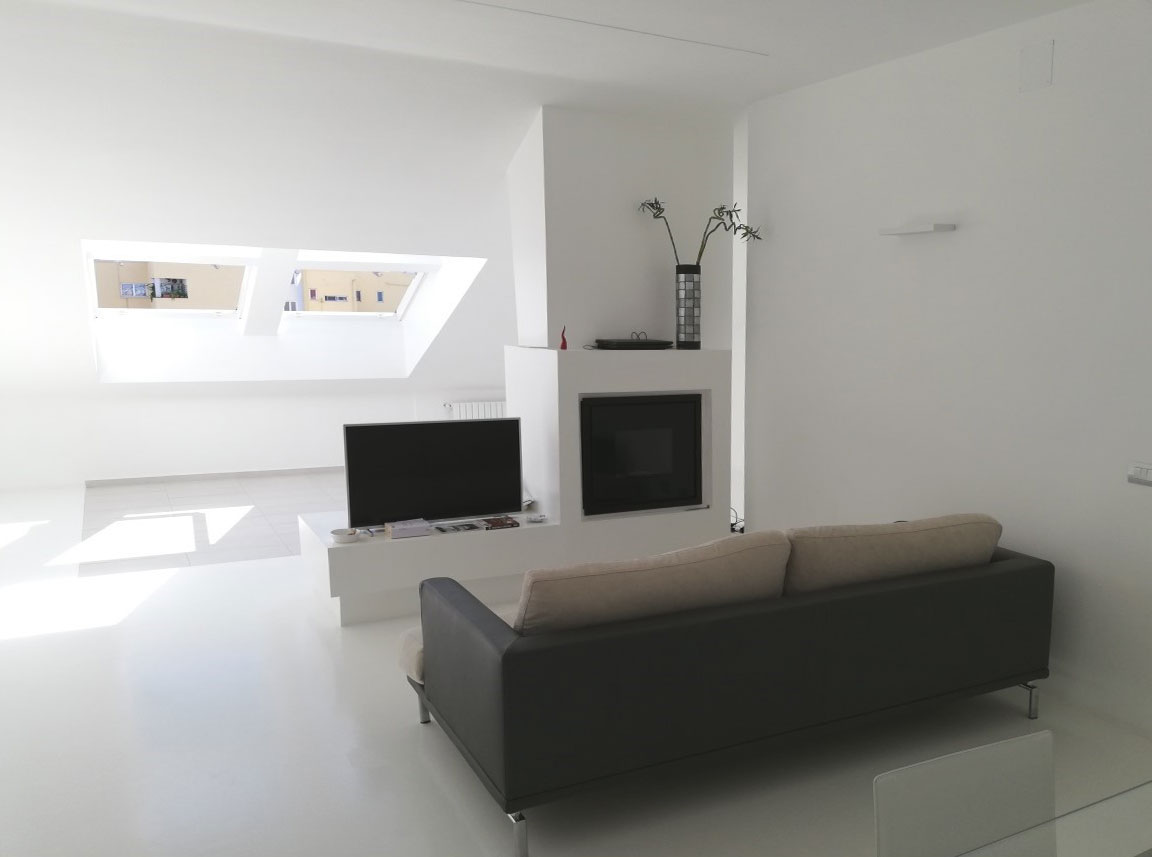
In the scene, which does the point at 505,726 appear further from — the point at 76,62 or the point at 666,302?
the point at 76,62

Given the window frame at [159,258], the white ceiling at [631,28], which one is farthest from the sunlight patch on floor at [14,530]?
the white ceiling at [631,28]

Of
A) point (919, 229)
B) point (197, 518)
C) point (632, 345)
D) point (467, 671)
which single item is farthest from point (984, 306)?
point (197, 518)

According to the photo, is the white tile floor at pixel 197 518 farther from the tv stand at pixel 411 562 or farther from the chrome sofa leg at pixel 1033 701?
the chrome sofa leg at pixel 1033 701

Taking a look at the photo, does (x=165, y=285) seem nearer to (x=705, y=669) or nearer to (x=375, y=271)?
(x=375, y=271)

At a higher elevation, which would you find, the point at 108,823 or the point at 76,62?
the point at 76,62

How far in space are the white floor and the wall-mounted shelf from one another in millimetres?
2206

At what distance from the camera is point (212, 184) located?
241 inches

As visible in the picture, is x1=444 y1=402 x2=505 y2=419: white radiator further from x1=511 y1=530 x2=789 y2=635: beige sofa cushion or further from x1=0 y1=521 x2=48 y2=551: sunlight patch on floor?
x1=511 y1=530 x2=789 y2=635: beige sofa cushion

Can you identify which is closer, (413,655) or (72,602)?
(413,655)

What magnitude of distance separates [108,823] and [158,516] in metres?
5.10

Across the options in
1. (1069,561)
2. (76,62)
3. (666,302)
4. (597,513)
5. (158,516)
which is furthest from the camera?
(158,516)

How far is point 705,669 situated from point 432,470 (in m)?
2.62

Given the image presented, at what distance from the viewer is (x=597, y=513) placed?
5.48m

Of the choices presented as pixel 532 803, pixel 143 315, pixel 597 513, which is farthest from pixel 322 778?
pixel 143 315
